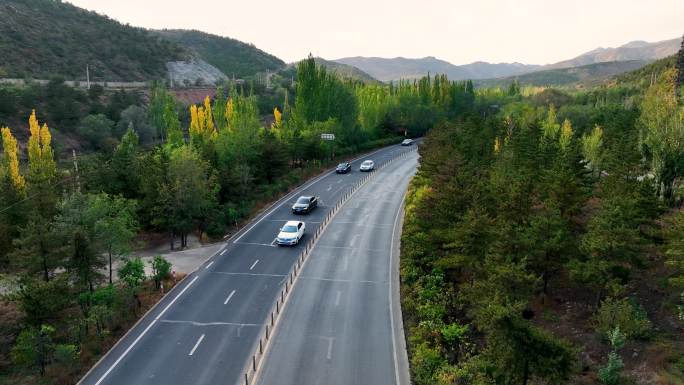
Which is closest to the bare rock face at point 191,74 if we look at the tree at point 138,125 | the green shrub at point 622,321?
the tree at point 138,125

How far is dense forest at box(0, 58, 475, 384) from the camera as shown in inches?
869

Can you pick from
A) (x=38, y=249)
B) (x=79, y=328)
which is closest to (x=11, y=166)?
(x=38, y=249)

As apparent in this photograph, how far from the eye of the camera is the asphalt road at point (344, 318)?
1995 cm

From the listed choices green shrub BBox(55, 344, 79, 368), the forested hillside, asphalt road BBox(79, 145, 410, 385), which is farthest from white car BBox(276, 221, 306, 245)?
the forested hillside

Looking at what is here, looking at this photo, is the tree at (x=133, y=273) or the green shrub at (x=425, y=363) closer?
the green shrub at (x=425, y=363)

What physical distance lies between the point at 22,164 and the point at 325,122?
41356mm

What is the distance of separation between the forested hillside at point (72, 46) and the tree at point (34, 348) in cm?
8678

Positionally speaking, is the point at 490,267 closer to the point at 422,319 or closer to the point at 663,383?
the point at 422,319

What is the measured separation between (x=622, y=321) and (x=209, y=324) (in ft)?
69.0

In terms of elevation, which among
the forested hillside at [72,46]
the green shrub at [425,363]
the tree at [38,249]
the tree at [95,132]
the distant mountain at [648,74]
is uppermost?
the forested hillside at [72,46]

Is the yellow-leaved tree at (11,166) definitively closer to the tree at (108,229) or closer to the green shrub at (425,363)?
the tree at (108,229)

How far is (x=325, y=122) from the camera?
70.2 m

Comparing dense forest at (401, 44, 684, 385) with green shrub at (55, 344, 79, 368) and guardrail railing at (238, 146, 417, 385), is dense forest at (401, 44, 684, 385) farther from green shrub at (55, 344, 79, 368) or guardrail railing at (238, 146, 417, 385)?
green shrub at (55, 344, 79, 368)

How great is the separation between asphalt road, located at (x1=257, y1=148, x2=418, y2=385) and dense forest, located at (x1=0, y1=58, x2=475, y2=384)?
28.8 ft
